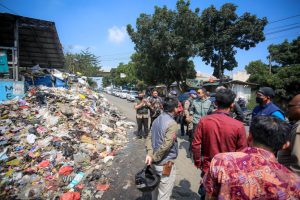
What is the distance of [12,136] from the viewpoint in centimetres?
668

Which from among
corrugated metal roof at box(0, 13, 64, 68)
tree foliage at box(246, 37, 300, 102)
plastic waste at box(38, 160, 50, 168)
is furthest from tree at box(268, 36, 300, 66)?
plastic waste at box(38, 160, 50, 168)

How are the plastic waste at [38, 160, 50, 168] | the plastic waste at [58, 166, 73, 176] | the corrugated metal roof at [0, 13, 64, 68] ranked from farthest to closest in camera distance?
the corrugated metal roof at [0, 13, 64, 68] < the plastic waste at [38, 160, 50, 168] < the plastic waste at [58, 166, 73, 176]

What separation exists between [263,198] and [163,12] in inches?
829

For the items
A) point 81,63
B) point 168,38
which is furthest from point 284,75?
point 81,63

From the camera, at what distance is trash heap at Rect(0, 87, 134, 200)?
445 cm

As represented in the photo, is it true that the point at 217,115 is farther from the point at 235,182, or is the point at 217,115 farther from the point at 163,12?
the point at 163,12

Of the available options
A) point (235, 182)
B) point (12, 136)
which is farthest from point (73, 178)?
point (235, 182)

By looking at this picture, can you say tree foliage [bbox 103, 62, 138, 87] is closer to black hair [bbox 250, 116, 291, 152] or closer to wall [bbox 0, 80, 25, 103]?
wall [bbox 0, 80, 25, 103]

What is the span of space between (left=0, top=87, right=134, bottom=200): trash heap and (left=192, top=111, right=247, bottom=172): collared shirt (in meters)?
2.62

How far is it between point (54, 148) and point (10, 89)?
5.57m

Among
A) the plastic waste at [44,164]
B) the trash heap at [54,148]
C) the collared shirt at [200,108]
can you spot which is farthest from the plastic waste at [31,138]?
the collared shirt at [200,108]

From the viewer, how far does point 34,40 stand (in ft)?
45.6

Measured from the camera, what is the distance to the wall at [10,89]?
9523 millimetres

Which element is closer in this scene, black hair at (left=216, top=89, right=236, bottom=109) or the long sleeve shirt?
black hair at (left=216, top=89, right=236, bottom=109)
